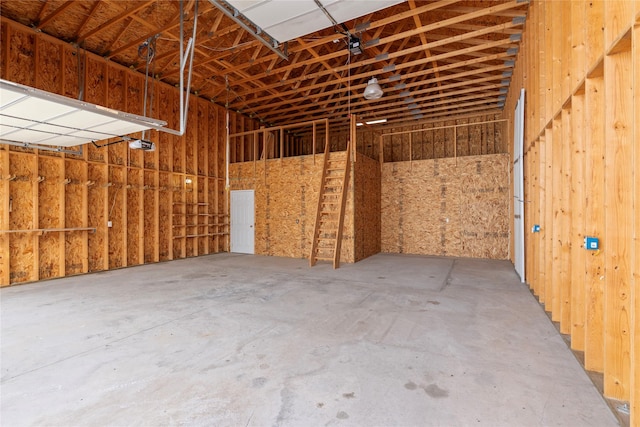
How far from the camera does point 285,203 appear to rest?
9469mm

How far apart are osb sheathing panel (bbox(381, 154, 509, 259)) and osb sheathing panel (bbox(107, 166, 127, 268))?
7866 millimetres

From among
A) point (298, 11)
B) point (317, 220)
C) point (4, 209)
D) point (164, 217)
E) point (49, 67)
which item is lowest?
point (317, 220)

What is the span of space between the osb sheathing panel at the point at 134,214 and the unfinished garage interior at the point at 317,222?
2.4 inches

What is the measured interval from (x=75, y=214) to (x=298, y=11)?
6.54m

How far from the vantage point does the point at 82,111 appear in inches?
148

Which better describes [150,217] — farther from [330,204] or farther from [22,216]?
[330,204]

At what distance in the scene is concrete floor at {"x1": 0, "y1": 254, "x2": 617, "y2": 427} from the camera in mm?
2047

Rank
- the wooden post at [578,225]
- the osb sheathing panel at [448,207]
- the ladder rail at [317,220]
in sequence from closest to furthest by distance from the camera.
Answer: the wooden post at [578,225]
the ladder rail at [317,220]
the osb sheathing panel at [448,207]

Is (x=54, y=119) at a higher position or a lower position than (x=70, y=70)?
lower

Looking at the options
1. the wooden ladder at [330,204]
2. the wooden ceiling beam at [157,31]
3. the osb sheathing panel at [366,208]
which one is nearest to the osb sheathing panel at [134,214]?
the wooden ceiling beam at [157,31]

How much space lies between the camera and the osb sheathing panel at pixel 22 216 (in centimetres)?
582

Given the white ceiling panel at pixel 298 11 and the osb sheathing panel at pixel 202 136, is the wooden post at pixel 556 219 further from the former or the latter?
the osb sheathing panel at pixel 202 136

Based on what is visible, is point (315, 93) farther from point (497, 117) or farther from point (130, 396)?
point (130, 396)

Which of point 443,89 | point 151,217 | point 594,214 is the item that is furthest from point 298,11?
point 151,217
